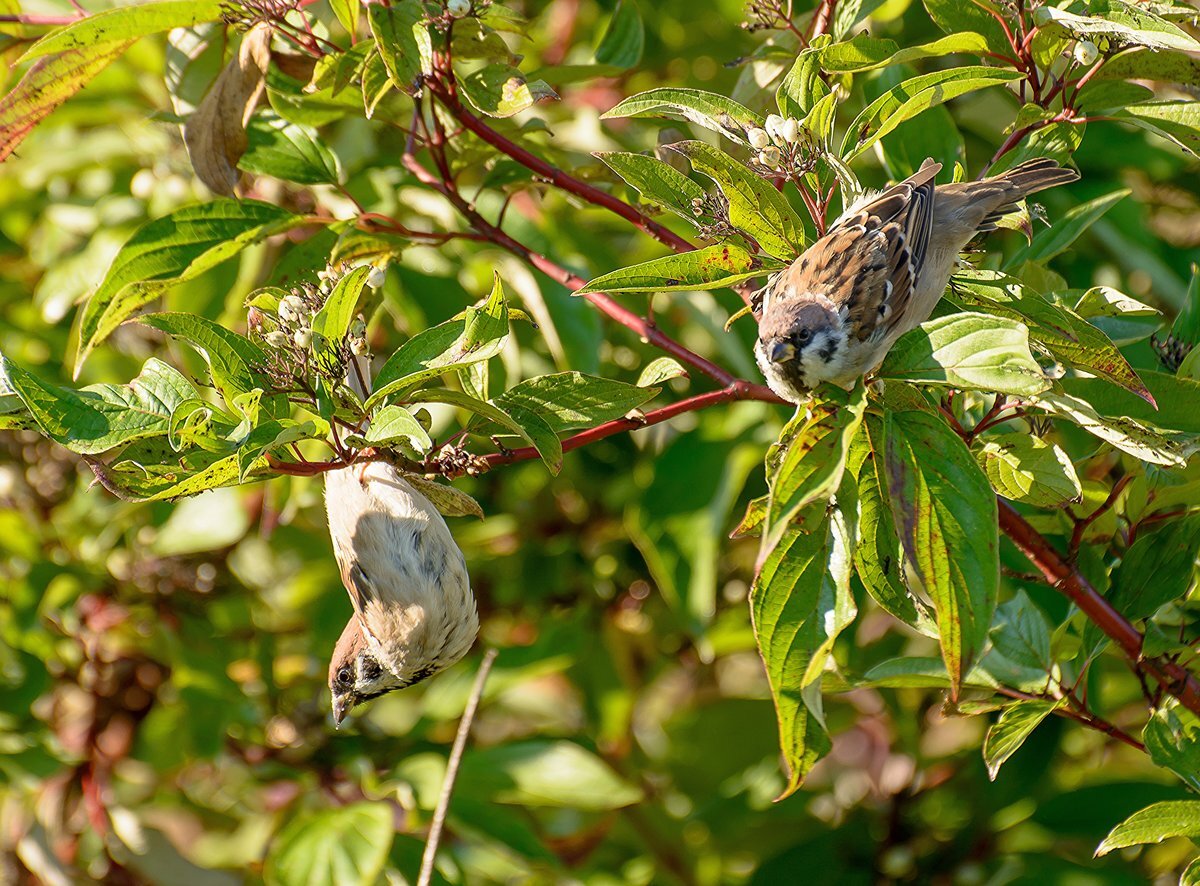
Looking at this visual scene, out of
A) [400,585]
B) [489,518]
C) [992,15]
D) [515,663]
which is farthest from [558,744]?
[992,15]

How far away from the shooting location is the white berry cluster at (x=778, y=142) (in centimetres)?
125

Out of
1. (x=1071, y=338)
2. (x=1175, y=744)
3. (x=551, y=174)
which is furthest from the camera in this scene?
(x=551, y=174)

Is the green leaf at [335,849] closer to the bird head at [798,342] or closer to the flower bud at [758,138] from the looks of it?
the bird head at [798,342]

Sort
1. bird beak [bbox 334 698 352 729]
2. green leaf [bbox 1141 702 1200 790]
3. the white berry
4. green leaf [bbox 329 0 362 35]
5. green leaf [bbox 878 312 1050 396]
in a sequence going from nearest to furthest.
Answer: green leaf [bbox 878 312 1050 396]
the white berry
green leaf [bbox 1141 702 1200 790]
green leaf [bbox 329 0 362 35]
bird beak [bbox 334 698 352 729]

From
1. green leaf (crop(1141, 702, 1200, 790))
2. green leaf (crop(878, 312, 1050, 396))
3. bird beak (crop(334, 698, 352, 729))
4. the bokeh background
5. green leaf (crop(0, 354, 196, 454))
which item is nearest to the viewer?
green leaf (crop(878, 312, 1050, 396))

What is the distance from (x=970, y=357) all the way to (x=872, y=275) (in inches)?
14.5

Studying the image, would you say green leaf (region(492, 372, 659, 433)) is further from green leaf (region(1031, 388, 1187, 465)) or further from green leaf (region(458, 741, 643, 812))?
green leaf (region(458, 741, 643, 812))

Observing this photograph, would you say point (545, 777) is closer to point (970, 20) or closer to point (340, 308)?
point (340, 308)

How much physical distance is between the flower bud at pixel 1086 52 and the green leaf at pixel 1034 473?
1.47ft

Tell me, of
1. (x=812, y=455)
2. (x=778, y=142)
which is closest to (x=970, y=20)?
(x=778, y=142)

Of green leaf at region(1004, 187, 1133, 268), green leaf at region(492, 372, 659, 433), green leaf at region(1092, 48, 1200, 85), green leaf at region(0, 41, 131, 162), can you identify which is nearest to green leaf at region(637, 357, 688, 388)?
green leaf at region(492, 372, 659, 433)

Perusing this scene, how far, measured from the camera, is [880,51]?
4.56 ft

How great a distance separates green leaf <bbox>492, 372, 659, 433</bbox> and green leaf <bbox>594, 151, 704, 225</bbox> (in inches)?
8.2

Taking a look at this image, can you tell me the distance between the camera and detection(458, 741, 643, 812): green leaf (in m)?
2.19
